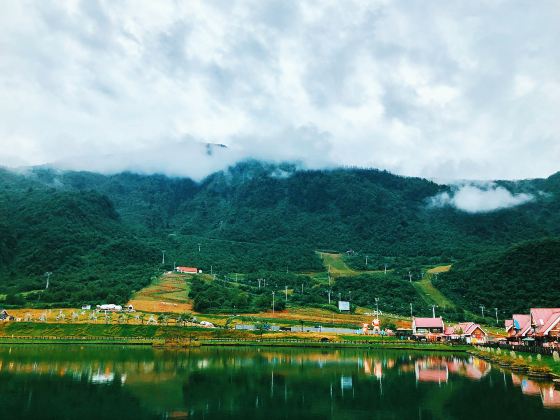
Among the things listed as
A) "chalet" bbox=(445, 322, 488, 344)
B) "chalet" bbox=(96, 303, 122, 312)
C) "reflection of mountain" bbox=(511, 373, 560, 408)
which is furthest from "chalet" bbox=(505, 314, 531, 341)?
"chalet" bbox=(96, 303, 122, 312)

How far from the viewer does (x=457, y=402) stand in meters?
22.9

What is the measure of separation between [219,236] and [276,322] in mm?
111908

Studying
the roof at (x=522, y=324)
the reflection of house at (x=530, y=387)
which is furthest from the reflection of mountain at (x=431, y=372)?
the roof at (x=522, y=324)

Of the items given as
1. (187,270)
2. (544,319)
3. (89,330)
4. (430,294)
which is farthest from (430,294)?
(89,330)

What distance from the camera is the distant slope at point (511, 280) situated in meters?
111

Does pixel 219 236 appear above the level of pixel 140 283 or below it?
above

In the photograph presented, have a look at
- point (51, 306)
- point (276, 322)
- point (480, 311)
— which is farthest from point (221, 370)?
point (480, 311)

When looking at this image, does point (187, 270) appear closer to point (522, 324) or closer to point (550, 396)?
point (522, 324)

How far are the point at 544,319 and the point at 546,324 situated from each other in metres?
3.00

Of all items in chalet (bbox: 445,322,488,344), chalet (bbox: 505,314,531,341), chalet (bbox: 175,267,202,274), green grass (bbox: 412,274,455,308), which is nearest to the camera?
chalet (bbox: 505,314,531,341)

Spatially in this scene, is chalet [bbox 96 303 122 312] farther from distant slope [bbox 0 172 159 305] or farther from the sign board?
the sign board

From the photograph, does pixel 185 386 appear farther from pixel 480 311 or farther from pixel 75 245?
pixel 75 245

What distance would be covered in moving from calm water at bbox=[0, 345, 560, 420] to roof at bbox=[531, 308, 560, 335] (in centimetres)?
1621

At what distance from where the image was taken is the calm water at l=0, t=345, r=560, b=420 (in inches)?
785
